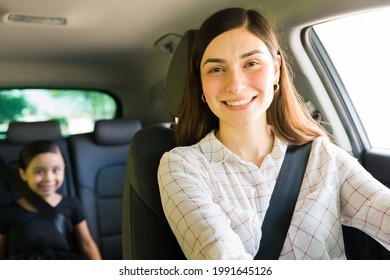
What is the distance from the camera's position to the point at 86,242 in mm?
1324

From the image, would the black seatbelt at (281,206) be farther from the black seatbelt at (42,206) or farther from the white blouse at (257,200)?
the black seatbelt at (42,206)

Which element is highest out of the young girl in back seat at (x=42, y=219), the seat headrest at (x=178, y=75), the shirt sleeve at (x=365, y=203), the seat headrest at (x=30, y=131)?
the seat headrest at (x=30, y=131)

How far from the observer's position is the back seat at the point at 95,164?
1.29 meters

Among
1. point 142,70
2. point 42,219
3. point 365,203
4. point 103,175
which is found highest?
point 142,70

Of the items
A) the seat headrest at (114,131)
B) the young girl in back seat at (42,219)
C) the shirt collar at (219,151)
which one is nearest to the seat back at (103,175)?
the seat headrest at (114,131)

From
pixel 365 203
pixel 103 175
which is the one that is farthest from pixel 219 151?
pixel 103 175

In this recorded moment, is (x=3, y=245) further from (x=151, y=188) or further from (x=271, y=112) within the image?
(x=271, y=112)

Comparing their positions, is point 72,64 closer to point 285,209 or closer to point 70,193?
point 70,193

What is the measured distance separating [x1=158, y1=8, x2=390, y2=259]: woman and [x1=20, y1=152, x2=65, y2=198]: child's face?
26.3 inches

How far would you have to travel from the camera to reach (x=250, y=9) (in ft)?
2.56

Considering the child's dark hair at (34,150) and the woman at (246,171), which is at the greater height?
the child's dark hair at (34,150)

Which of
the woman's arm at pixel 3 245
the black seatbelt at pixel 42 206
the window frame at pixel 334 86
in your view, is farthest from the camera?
the black seatbelt at pixel 42 206

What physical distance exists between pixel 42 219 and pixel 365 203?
861 mm

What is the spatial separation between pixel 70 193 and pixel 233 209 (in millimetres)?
925
